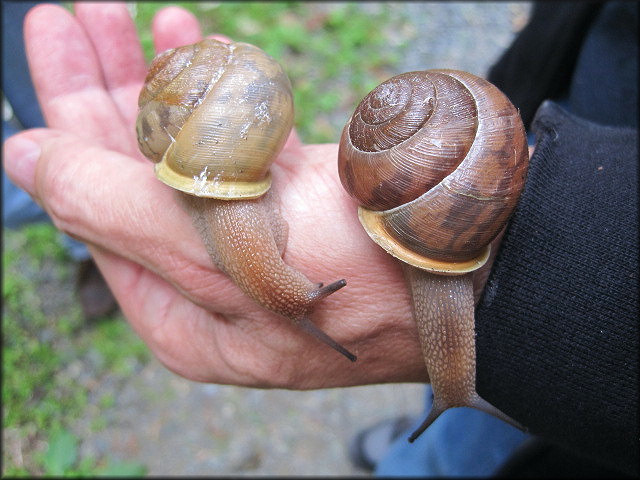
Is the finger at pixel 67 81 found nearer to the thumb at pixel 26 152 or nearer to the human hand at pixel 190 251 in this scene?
the human hand at pixel 190 251

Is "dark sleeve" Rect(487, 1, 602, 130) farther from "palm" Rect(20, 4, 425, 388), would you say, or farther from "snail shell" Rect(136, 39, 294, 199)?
"snail shell" Rect(136, 39, 294, 199)

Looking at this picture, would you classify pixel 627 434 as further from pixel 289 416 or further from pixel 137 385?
pixel 137 385

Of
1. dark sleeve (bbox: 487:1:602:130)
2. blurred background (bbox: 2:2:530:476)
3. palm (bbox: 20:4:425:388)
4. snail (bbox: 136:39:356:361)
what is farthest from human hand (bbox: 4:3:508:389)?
blurred background (bbox: 2:2:530:476)

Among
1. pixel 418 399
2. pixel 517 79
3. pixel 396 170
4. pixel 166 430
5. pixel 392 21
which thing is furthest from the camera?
pixel 392 21

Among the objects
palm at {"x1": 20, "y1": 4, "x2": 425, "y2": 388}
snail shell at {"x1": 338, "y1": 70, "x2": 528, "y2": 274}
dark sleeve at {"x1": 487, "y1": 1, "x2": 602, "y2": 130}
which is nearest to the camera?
snail shell at {"x1": 338, "y1": 70, "x2": 528, "y2": 274}

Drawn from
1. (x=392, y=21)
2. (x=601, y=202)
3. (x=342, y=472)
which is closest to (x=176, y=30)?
(x=601, y=202)

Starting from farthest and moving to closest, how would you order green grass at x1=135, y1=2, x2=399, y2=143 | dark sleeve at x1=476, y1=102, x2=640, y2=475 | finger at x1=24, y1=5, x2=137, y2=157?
green grass at x1=135, y1=2, x2=399, y2=143
finger at x1=24, y1=5, x2=137, y2=157
dark sleeve at x1=476, y1=102, x2=640, y2=475

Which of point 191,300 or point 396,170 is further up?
point 396,170
